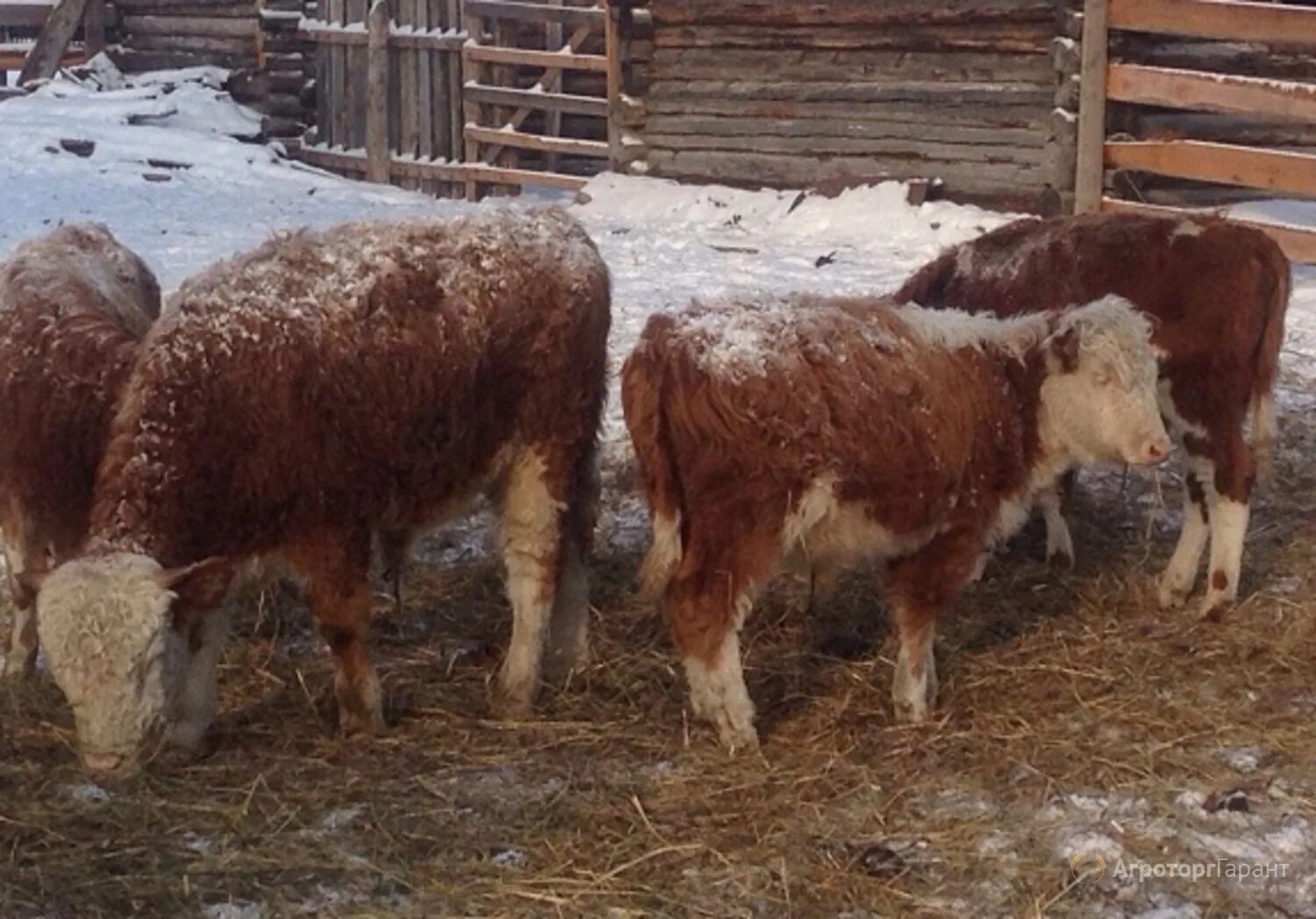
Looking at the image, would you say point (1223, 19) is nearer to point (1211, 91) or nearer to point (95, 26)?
point (1211, 91)

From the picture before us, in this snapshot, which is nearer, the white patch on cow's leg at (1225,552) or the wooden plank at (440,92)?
the white patch on cow's leg at (1225,552)

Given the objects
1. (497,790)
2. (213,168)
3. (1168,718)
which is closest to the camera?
(497,790)

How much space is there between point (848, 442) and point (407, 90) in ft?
46.5

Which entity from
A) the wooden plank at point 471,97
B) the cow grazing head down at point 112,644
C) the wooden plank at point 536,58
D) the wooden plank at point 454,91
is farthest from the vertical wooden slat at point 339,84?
the cow grazing head down at point 112,644

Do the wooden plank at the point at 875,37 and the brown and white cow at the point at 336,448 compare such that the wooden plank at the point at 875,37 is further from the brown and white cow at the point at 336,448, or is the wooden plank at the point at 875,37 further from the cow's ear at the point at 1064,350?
the brown and white cow at the point at 336,448

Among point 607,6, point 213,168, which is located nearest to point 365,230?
point 607,6

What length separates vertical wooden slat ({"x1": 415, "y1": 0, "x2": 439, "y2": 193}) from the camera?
60.5 ft

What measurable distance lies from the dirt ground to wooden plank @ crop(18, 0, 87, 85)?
51.6 ft

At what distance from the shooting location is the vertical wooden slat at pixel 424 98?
1844cm

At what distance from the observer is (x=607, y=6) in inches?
633

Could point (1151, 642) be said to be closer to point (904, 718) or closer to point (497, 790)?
point (904, 718)

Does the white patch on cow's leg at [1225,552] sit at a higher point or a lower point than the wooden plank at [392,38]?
lower

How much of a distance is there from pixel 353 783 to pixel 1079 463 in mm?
2772

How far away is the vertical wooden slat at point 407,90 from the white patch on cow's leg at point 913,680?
45.3ft
